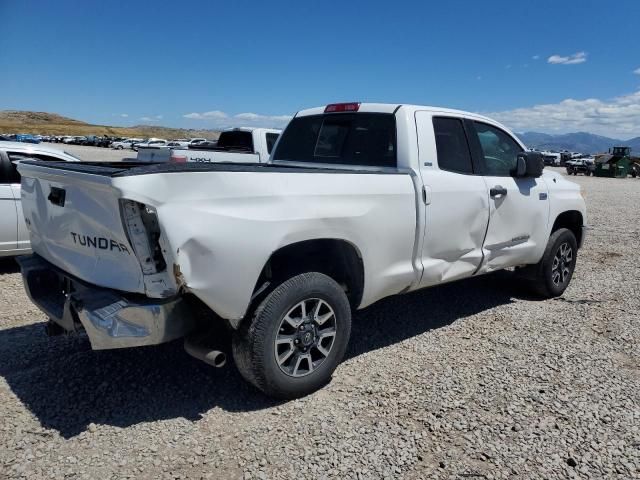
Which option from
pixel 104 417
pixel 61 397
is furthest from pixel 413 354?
pixel 61 397

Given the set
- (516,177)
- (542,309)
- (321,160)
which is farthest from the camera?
(542,309)

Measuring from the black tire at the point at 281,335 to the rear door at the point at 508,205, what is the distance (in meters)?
1.89

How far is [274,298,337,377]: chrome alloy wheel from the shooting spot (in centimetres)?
324

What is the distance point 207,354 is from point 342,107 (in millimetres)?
2656

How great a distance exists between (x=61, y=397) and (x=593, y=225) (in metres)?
12.1

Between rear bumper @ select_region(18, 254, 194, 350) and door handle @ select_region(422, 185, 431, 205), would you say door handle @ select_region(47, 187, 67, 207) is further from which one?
door handle @ select_region(422, 185, 431, 205)

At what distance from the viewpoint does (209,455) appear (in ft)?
9.12

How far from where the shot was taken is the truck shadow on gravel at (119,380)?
3166 mm

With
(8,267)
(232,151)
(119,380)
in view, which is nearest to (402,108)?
(119,380)

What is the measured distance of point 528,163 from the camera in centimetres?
483

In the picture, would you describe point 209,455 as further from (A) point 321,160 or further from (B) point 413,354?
(A) point 321,160

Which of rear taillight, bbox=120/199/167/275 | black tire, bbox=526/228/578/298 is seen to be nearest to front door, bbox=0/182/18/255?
rear taillight, bbox=120/199/167/275

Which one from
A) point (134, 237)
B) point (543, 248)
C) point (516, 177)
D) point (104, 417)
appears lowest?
point (104, 417)

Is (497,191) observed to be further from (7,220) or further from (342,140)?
(7,220)
